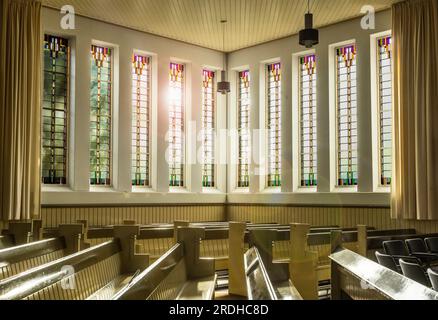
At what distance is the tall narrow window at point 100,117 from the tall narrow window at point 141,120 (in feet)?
1.91

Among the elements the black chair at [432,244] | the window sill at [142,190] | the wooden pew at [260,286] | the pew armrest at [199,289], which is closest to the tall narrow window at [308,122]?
the window sill at [142,190]

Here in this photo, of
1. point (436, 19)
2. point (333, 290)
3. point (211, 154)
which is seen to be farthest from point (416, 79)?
point (333, 290)

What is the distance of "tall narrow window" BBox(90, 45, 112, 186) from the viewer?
10.6m

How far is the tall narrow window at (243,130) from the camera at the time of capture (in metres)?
12.2

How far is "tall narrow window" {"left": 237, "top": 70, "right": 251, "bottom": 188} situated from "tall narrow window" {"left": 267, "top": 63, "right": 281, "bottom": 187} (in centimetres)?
55

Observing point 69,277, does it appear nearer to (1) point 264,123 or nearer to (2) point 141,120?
(2) point 141,120

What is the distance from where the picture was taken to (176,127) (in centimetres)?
1177

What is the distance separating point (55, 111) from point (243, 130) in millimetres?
4230

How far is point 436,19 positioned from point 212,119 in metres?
5.41

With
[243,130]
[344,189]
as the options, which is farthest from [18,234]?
[243,130]

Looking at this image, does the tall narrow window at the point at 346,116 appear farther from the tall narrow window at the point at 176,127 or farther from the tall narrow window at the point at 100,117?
the tall narrow window at the point at 100,117

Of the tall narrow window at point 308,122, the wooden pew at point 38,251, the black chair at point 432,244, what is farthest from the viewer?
the tall narrow window at point 308,122

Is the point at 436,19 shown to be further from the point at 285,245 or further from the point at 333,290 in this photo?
the point at 333,290

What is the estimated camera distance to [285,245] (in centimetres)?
776
